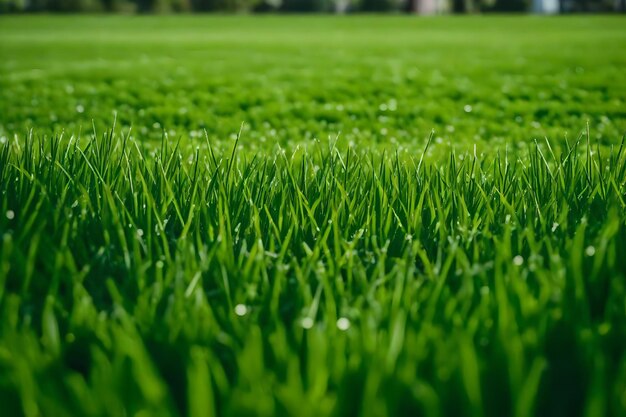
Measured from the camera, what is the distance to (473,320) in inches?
73.4

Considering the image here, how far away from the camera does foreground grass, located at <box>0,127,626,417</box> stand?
1593 mm

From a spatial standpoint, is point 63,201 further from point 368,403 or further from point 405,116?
point 405,116

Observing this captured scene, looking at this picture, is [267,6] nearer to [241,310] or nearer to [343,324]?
[241,310]

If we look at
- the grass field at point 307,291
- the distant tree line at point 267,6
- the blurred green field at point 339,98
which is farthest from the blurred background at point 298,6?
the grass field at point 307,291

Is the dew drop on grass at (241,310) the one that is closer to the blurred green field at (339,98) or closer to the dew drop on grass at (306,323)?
the dew drop on grass at (306,323)

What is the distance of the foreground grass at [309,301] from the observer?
1593 millimetres

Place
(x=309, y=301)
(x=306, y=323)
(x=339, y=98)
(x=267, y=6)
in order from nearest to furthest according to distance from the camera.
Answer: (x=306, y=323), (x=309, y=301), (x=339, y=98), (x=267, y=6)

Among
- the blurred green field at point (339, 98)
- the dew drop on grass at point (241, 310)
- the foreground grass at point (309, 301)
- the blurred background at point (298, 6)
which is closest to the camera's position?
the foreground grass at point (309, 301)

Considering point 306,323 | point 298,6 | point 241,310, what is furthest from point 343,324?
point 298,6

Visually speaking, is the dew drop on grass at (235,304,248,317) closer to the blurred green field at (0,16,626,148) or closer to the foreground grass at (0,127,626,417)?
the foreground grass at (0,127,626,417)

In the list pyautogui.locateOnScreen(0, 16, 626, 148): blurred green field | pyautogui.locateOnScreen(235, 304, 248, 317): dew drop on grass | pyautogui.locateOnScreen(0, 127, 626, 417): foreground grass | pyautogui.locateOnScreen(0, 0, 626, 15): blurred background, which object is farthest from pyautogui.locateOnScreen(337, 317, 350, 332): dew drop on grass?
pyautogui.locateOnScreen(0, 0, 626, 15): blurred background

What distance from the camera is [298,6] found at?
239ft

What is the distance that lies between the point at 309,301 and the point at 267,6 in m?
73.8

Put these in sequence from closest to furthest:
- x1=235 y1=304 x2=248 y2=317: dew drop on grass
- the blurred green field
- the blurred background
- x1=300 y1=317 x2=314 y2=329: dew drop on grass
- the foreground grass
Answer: the foreground grass
x1=300 y1=317 x2=314 y2=329: dew drop on grass
x1=235 y1=304 x2=248 y2=317: dew drop on grass
the blurred green field
the blurred background
